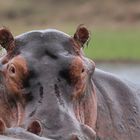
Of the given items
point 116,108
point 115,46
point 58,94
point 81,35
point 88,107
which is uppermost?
point 81,35

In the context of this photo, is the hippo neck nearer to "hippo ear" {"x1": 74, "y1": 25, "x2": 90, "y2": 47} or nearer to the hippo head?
the hippo head

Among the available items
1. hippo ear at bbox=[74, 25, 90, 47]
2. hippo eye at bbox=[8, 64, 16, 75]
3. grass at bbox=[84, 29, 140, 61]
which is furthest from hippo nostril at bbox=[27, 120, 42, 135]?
grass at bbox=[84, 29, 140, 61]

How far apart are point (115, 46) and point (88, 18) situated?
7274 mm

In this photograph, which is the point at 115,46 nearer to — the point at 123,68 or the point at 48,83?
the point at 123,68

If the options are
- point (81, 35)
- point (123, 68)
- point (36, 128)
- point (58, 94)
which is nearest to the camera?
point (36, 128)

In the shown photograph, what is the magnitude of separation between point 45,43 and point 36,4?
42.4 metres

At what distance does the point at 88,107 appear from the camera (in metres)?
6.56

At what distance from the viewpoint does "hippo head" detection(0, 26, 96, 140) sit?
578 cm

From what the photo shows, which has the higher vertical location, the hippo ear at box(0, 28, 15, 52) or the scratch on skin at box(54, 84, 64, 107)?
the hippo ear at box(0, 28, 15, 52)

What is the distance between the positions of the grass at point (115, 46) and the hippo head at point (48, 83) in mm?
23248

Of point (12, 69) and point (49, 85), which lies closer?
point (49, 85)

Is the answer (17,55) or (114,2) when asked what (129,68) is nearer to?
(114,2)

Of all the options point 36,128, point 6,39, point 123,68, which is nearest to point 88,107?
point 6,39

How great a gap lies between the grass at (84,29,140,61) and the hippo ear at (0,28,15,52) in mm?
23222
